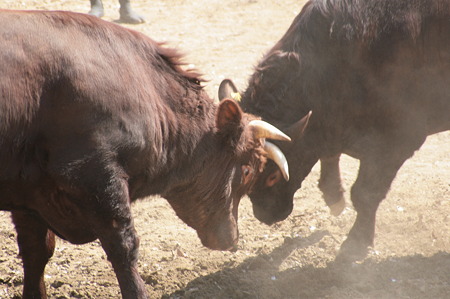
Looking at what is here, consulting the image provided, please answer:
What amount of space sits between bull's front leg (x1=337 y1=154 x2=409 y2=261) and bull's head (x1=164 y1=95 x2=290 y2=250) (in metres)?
1.00

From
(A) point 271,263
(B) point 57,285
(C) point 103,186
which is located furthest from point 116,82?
(A) point 271,263

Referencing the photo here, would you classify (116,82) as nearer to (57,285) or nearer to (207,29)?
(57,285)

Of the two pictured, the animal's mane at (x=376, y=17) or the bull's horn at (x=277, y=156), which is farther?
the animal's mane at (x=376, y=17)

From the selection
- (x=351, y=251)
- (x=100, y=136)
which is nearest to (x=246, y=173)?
(x=351, y=251)

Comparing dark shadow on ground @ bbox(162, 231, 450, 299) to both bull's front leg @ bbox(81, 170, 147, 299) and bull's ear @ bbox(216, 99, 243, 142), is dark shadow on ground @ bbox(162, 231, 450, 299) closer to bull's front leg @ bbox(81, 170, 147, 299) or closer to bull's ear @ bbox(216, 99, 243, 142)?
bull's front leg @ bbox(81, 170, 147, 299)

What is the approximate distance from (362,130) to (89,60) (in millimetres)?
2557

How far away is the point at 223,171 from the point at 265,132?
39 cm

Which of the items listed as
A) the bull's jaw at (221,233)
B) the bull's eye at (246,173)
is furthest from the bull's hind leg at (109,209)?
the bull's eye at (246,173)

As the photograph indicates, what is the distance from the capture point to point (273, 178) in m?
5.61

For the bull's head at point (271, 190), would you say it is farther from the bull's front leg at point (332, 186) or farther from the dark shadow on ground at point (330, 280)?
the bull's front leg at point (332, 186)

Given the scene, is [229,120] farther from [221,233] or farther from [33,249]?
[33,249]

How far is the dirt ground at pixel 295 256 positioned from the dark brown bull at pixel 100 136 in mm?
613

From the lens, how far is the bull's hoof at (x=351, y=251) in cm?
565

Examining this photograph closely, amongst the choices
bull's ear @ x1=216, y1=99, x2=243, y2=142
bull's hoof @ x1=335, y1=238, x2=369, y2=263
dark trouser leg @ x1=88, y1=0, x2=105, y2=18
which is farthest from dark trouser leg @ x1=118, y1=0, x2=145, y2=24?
bull's ear @ x1=216, y1=99, x2=243, y2=142
